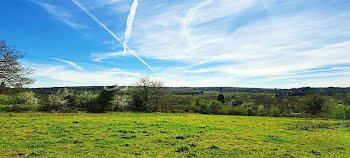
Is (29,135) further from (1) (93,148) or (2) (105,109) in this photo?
(2) (105,109)

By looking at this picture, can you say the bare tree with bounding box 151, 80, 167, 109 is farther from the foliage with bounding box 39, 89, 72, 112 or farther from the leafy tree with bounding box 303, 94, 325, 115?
the leafy tree with bounding box 303, 94, 325, 115

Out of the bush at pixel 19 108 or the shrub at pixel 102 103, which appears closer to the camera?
the bush at pixel 19 108

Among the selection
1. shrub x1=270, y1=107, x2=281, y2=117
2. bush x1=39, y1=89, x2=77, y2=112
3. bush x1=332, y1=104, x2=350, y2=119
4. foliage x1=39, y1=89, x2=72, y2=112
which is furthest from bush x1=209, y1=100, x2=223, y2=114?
foliage x1=39, y1=89, x2=72, y2=112

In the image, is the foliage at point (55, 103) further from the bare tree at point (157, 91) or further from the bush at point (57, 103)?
the bare tree at point (157, 91)

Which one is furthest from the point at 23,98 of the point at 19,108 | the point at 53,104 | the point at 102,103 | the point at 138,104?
the point at 138,104

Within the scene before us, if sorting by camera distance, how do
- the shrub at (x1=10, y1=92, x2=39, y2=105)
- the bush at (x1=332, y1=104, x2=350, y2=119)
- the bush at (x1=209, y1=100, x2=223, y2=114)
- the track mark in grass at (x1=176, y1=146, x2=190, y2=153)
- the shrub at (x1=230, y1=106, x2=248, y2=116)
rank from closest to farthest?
the track mark in grass at (x1=176, y1=146, x2=190, y2=153), the shrub at (x1=10, y1=92, x2=39, y2=105), the bush at (x1=332, y1=104, x2=350, y2=119), the shrub at (x1=230, y1=106, x2=248, y2=116), the bush at (x1=209, y1=100, x2=223, y2=114)

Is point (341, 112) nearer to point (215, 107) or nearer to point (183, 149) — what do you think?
point (215, 107)

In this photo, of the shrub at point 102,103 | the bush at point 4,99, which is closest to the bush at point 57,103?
the shrub at point 102,103

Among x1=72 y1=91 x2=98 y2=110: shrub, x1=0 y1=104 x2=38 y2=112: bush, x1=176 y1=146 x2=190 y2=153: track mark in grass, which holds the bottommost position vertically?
x1=176 y1=146 x2=190 y2=153: track mark in grass

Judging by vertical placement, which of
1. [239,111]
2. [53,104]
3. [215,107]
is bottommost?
[239,111]

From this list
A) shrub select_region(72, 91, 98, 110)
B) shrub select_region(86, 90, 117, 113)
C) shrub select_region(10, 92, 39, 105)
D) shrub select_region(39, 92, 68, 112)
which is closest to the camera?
shrub select_region(10, 92, 39, 105)

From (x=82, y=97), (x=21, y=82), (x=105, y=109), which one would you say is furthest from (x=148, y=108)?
(x=21, y=82)

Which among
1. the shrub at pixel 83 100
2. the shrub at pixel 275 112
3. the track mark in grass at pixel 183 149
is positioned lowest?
the shrub at pixel 275 112

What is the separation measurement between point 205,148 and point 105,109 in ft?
99.6
